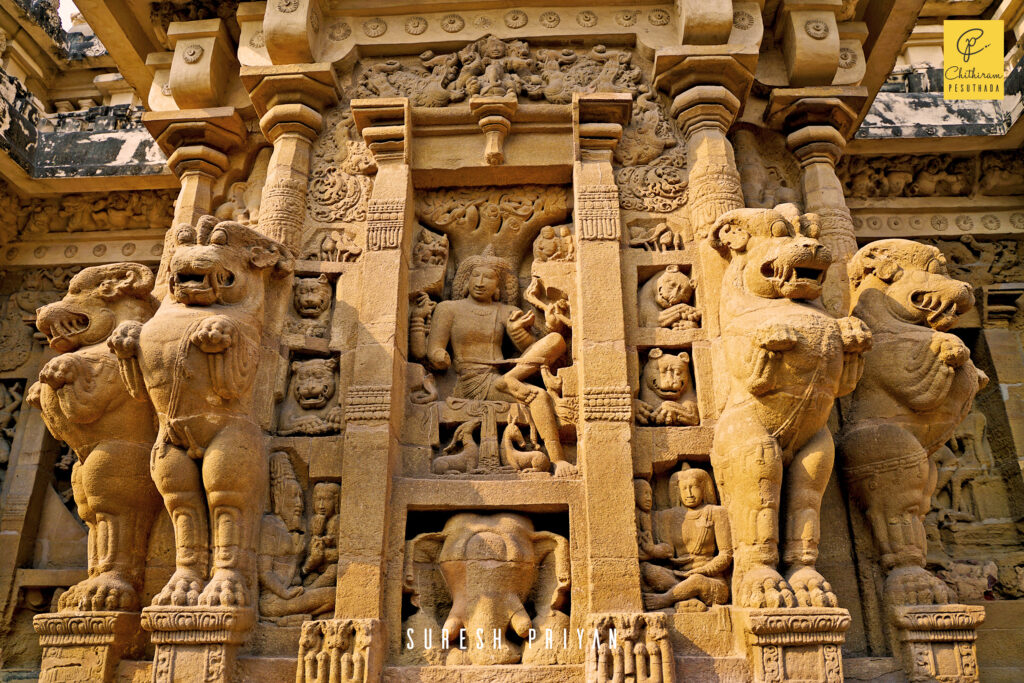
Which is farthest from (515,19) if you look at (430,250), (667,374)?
(667,374)

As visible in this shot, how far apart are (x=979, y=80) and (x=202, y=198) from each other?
7.93 meters

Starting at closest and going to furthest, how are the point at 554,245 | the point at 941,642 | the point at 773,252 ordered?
the point at 941,642 → the point at 773,252 → the point at 554,245

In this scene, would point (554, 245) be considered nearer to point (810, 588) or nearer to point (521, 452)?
point (521, 452)

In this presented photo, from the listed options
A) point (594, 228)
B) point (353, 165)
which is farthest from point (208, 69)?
point (594, 228)

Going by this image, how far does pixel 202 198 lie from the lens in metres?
7.30

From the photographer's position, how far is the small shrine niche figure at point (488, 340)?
635 cm

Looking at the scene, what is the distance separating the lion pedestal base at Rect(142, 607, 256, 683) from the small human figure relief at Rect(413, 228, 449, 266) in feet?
10.6

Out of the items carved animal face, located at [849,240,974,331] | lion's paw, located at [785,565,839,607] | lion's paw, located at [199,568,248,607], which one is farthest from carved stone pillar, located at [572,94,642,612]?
lion's paw, located at [199,568,248,607]

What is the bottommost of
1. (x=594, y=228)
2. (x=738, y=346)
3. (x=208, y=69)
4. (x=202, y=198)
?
(x=738, y=346)

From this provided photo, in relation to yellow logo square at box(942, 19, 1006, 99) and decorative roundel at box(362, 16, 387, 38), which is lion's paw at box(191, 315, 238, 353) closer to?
decorative roundel at box(362, 16, 387, 38)

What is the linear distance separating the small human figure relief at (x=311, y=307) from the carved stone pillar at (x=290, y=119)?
0.46 metres

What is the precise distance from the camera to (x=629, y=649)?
195 inches

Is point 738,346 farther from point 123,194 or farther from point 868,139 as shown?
point 123,194

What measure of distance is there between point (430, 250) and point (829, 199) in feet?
11.4
